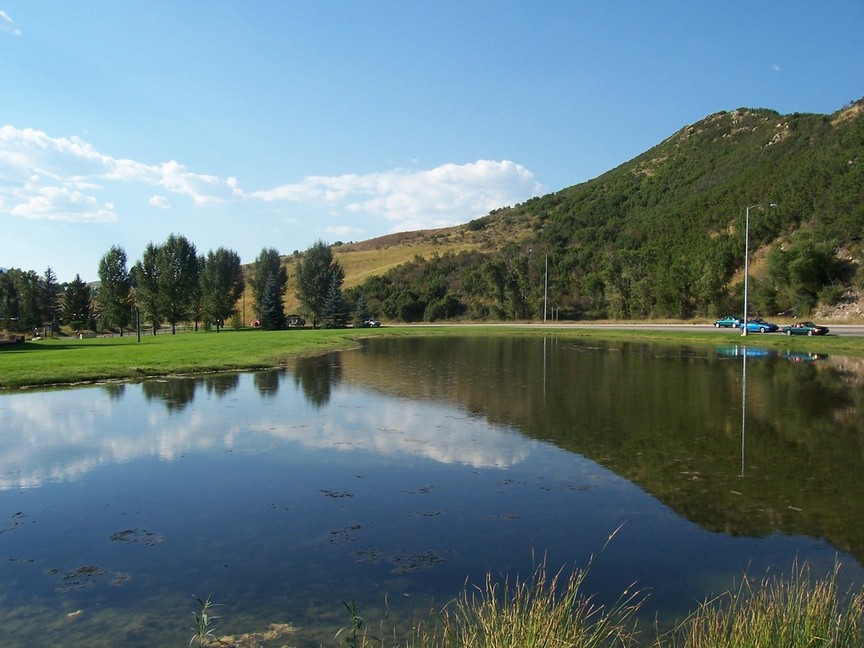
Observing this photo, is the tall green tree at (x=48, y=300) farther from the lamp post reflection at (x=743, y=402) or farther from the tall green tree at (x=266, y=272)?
the lamp post reflection at (x=743, y=402)

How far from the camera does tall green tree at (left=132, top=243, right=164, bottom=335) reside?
79375 millimetres

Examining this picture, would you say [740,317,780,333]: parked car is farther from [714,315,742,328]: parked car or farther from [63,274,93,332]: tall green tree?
[63,274,93,332]: tall green tree

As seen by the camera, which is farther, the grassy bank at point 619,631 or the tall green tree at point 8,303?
the tall green tree at point 8,303

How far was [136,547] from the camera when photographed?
8125mm

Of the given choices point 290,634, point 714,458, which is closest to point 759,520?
point 714,458

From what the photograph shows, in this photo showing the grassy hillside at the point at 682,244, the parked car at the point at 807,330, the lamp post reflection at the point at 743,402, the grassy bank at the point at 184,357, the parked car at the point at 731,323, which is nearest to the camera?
the lamp post reflection at the point at 743,402

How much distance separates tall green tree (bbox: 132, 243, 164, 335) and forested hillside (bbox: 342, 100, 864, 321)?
96.4 feet

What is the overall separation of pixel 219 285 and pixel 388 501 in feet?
272

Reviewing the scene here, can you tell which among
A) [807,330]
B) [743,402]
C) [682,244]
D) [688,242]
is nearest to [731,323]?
[807,330]

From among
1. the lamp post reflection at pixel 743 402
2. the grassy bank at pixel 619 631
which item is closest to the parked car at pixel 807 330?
the lamp post reflection at pixel 743 402

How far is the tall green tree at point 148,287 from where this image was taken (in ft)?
260

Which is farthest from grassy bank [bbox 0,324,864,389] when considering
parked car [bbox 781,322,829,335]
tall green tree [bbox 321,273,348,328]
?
tall green tree [bbox 321,273,348,328]

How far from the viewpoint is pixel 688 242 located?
79312mm

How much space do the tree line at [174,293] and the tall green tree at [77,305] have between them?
0.12 metres
